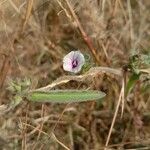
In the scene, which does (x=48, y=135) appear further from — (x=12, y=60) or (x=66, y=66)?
(x=12, y=60)

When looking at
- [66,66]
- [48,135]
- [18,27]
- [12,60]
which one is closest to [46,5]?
[18,27]

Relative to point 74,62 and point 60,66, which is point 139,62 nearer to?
point 74,62

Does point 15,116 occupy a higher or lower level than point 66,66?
lower

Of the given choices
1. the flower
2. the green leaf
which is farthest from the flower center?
the green leaf

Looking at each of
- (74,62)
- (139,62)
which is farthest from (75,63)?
(139,62)

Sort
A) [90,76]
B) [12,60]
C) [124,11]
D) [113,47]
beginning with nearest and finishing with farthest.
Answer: [90,76] → [12,60] → [113,47] → [124,11]

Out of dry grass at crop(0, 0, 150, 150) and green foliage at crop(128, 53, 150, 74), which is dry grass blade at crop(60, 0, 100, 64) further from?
green foliage at crop(128, 53, 150, 74)

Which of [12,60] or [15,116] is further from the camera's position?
[12,60]
